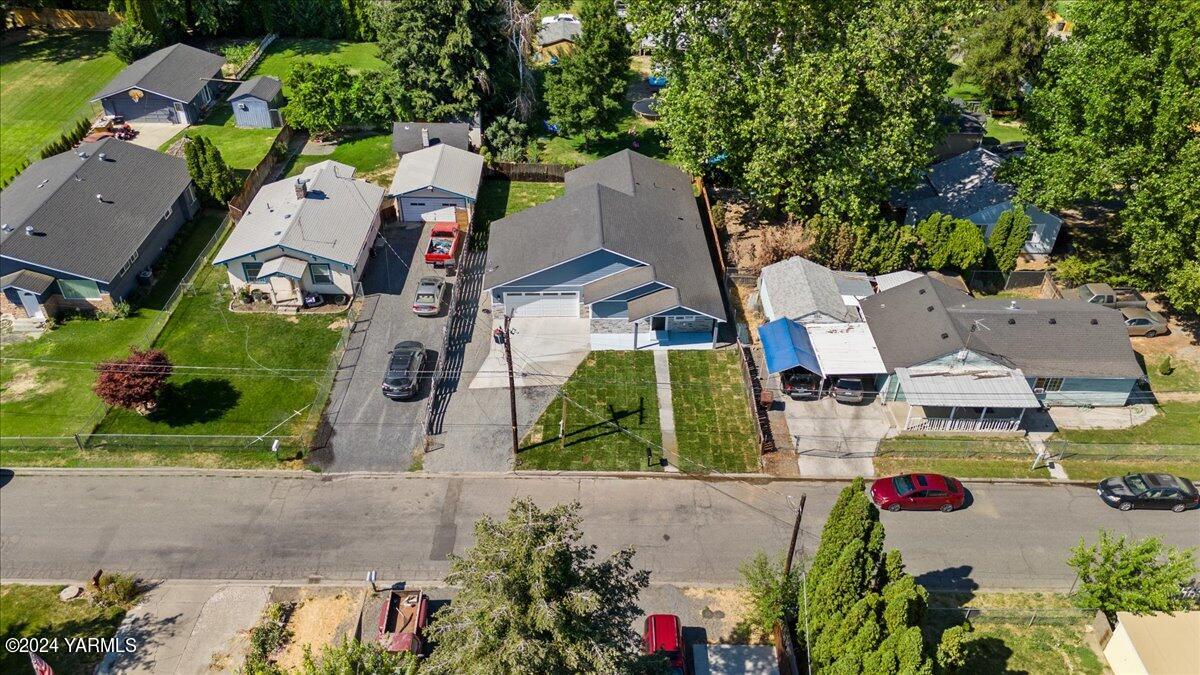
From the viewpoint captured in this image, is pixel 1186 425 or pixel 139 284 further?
pixel 139 284

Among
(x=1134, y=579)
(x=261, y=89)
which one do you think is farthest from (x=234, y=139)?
(x=1134, y=579)

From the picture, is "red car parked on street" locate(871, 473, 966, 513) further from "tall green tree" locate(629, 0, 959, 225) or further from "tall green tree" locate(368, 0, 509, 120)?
"tall green tree" locate(368, 0, 509, 120)

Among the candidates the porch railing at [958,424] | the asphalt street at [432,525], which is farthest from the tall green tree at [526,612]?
the porch railing at [958,424]

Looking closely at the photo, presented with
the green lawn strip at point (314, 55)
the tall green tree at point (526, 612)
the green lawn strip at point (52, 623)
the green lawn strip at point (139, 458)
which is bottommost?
the green lawn strip at point (52, 623)

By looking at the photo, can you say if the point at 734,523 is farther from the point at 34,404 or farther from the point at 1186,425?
the point at 34,404

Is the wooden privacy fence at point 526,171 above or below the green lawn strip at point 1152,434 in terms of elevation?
above

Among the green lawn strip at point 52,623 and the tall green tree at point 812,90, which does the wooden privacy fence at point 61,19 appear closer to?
the tall green tree at point 812,90

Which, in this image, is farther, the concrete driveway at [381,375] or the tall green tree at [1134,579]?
the concrete driveway at [381,375]

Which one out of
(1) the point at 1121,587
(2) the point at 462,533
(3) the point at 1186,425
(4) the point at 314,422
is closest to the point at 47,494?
(4) the point at 314,422
